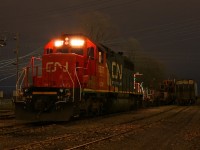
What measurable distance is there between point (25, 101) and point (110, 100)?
6.67 m

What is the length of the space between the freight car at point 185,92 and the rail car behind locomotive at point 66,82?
25.3 meters

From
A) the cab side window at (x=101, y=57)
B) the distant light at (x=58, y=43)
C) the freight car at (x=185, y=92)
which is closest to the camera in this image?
the distant light at (x=58, y=43)

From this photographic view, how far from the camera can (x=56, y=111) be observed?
14.1 meters

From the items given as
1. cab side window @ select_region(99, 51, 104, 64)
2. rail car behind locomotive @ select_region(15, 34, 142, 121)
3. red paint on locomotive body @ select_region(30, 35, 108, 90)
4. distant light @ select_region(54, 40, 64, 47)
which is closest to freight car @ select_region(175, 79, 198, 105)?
rail car behind locomotive @ select_region(15, 34, 142, 121)

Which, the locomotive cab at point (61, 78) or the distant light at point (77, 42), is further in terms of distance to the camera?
the distant light at point (77, 42)

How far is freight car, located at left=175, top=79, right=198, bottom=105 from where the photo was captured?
42.8 metres

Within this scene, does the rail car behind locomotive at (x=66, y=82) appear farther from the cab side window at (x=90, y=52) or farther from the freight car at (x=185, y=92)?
the freight car at (x=185, y=92)

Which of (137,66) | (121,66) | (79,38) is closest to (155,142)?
(79,38)

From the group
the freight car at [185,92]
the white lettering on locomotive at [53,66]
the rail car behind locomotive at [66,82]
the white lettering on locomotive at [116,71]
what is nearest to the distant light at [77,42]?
the rail car behind locomotive at [66,82]

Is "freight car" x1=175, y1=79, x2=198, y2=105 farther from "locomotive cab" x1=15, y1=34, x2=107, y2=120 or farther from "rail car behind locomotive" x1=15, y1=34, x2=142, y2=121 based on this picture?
"locomotive cab" x1=15, y1=34, x2=107, y2=120

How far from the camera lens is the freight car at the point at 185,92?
140 feet

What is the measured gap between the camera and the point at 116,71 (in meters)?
20.8

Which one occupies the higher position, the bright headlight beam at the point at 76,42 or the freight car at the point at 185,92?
the bright headlight beam at the point at 76,42

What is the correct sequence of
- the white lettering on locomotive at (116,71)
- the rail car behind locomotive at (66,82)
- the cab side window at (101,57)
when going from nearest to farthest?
the rail car behind locomotive at (66,82) < the cab side window at (101,57) < the white lettering on locomotive at (116,71)
